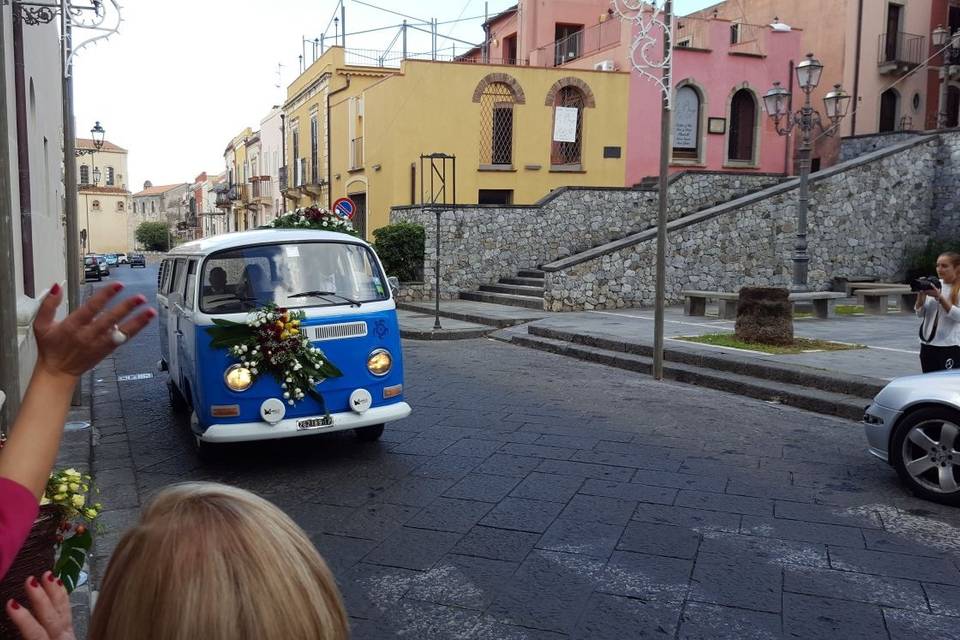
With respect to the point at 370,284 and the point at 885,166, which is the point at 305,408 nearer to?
the point at 370,284

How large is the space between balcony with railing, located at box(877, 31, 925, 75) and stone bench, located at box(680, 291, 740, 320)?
15.2 metres

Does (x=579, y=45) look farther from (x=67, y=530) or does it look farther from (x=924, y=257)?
(x=67, y=530)

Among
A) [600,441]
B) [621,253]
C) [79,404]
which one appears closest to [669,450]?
[600,441]

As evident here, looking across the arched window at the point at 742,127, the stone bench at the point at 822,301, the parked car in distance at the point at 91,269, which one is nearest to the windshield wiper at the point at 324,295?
the stone bench at the point at 822,301

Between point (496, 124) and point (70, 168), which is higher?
point (496, 124)

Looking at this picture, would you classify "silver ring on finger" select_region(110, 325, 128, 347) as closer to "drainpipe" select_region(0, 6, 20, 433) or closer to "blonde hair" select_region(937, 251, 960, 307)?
"drainpipe" select_region(0, 6, 20, 433)

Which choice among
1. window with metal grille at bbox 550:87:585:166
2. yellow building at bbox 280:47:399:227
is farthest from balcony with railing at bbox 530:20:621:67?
yellow building at bbox 280:47:399:227

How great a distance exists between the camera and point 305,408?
604cm

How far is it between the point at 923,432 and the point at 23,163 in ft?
29.0

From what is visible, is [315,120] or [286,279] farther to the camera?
[315,120]

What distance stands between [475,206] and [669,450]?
1451cm

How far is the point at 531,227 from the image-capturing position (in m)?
21.0

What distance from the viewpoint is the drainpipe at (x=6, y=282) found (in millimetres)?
4227

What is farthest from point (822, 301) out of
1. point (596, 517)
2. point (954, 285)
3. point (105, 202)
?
point (105, 202)
